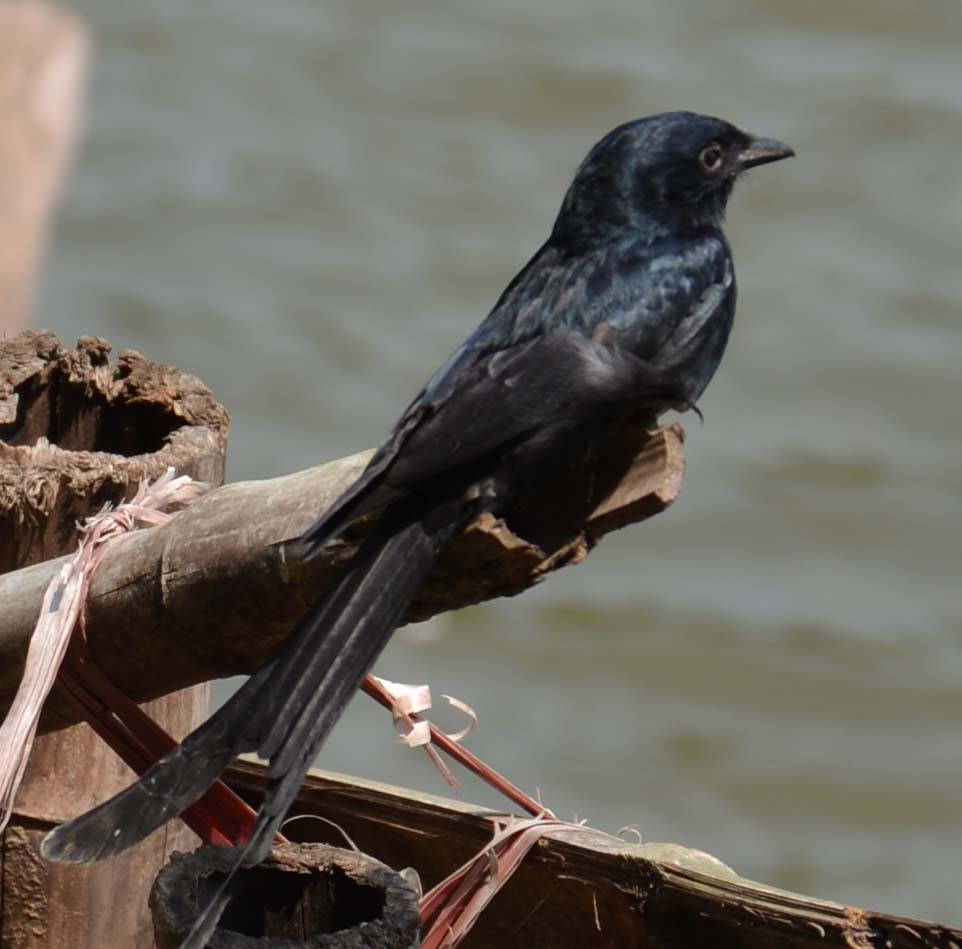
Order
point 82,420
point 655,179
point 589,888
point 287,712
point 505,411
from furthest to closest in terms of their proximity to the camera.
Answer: point 655,179, point 82,420, point 589,888, point 505,411, point 287,712

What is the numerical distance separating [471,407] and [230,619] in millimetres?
460

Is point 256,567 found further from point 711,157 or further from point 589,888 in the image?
point 711,157

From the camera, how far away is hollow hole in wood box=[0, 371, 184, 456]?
303 cm

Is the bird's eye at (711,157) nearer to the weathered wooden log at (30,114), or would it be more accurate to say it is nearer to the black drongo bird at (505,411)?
the black drongo bird at (505,411)

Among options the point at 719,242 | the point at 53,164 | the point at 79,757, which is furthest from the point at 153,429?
the point at 53,164

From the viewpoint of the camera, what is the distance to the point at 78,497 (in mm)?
2715

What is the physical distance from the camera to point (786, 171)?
1189cm

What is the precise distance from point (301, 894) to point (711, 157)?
1.69 metres

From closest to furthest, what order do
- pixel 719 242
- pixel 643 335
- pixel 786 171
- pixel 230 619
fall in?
pixel 230 619 < pixel 643 335 < pixel 719 242 < pixel 786 171

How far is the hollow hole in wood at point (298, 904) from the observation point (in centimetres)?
234

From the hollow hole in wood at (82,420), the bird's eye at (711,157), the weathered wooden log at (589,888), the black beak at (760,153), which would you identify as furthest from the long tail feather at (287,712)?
the black beak at (760,153)

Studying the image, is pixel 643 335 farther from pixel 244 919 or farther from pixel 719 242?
pixel 244 919

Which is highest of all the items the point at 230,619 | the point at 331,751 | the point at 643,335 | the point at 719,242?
the point at 719,242

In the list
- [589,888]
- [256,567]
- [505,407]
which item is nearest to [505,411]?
[505,407]
